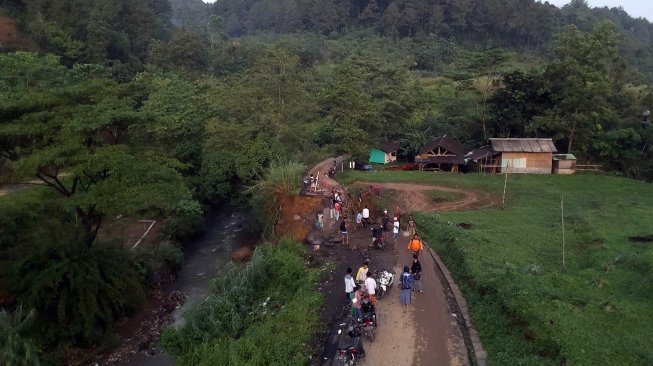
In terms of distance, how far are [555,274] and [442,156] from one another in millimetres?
21368

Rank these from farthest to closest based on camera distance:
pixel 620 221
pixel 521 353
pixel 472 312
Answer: pixel 620 221 < pixel 472 312 < pixel 521 353

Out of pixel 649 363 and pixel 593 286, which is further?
pixel 593 286

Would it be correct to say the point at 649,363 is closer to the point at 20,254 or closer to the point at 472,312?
the point at 472,312

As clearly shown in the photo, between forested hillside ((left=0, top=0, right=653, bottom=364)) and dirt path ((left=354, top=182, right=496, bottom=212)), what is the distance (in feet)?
18.9

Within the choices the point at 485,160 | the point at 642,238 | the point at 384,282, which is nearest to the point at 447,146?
the point at 485,160

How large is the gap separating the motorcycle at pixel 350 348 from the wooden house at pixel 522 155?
2547 centimetres

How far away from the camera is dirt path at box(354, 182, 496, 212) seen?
1065 inches

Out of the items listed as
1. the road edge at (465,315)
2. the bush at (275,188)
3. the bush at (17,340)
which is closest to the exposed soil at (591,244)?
the road edge at (465,315)

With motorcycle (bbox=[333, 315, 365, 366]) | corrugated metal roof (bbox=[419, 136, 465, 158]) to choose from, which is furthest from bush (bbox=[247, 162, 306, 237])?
corrugated metal roof (bbox=[419, 136, 465, 158])

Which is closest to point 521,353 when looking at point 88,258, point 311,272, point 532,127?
point 311,272

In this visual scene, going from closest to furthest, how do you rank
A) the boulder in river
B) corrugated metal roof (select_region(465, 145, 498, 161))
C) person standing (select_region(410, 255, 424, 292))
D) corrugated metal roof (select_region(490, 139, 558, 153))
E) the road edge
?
the road edge → person standing (select_region(410, 255, 424, 292)) → the boulder in river → corrugated metal roof (select_region(490, 139, 558, 153)) → corrugated metal roof (select_region(465, 145, 498, 161))

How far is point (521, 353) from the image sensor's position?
37.3 feet

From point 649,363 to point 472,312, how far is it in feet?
14.4

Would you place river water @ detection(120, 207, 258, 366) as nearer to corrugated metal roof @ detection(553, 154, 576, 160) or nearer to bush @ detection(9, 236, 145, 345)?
bush @ detection(9, 236, 145, 345)
